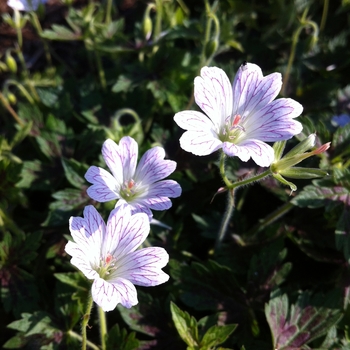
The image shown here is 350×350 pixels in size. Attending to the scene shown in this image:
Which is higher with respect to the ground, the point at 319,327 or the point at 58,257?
the point at 319,327

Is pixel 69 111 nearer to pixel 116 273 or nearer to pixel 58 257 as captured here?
pixel 58 257

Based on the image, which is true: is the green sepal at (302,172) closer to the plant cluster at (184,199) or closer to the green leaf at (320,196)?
the plant cluster at (184,199)

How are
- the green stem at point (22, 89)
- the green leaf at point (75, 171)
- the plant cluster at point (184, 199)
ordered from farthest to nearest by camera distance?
the green stem at point (22, 89) → the green leaf at point (75, 171) → the plant cluster at point (184, 199)

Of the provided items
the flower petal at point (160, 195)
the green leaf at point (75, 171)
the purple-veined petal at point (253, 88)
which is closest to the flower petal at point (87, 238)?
the flower petal at point (160, 195)

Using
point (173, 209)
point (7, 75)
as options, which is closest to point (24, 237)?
point (173, 209)

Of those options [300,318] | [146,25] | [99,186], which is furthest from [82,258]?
[146,25]

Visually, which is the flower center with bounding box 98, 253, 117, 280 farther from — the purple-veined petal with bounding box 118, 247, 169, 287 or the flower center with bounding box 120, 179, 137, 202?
the flower center with bounding box 120, 179, 137, 202
